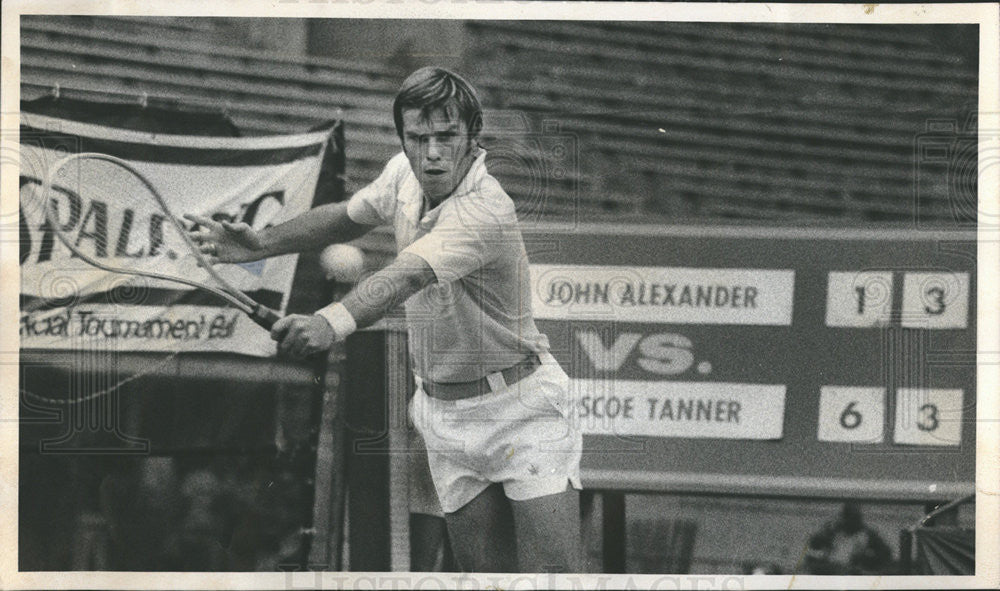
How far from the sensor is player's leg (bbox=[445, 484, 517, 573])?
4906 millimetres

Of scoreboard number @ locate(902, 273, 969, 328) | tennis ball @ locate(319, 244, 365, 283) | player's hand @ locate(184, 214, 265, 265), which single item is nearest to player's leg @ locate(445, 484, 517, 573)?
tennis ball @ locate(319, 244, 365, 283)

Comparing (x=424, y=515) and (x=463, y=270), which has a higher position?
(x=463, y=270)

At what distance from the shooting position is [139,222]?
4977 mm

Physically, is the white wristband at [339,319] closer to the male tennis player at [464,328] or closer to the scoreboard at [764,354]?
the male tennis player at [464,328]

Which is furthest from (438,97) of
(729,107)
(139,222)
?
(139,222)

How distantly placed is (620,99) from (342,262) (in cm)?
148

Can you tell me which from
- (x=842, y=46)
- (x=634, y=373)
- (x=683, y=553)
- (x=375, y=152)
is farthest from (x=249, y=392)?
(x=842, y=46)

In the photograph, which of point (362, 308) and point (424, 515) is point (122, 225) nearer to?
point (362, 308)

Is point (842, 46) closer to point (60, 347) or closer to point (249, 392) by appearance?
point (249, 392)

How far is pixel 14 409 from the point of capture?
4984 mm

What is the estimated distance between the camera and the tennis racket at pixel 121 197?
196 inches

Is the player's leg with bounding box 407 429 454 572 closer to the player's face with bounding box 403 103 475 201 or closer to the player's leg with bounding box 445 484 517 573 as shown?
the player's leg with bounding box 445 484 517 573

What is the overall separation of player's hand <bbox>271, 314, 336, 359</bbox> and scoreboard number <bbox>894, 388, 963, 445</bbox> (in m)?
2.63

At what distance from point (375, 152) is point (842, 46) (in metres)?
2.20
